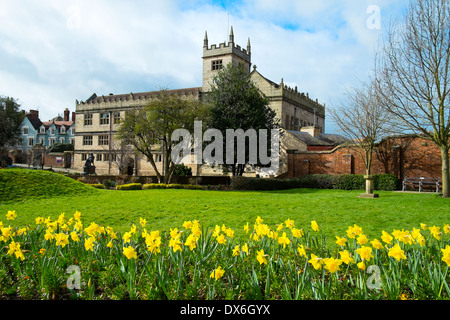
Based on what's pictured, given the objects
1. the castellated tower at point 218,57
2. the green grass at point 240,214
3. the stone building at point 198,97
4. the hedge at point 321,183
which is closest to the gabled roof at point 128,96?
the stone building at point 198,97

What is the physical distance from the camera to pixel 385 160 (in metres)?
23.9

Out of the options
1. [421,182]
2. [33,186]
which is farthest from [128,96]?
[421,182]

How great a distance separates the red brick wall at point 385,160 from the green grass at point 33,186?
671 inches

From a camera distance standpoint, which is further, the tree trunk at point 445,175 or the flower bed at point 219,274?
the tree trunk at point 445,175

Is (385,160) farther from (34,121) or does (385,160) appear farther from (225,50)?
(34,121)

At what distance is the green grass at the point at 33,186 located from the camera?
14.0 m

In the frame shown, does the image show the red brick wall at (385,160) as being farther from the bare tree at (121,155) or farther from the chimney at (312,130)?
the bare tree at (121,155)

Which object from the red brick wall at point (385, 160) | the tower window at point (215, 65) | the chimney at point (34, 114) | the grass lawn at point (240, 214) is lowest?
the grass lawn at point (240, 214)

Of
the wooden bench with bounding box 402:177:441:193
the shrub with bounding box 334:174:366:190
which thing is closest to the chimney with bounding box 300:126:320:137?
the shrub with bounding box 334:174:366:190

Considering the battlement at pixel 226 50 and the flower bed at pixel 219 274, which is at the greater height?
the battlement at pixel 226 50

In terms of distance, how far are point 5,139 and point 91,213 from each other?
4700cm

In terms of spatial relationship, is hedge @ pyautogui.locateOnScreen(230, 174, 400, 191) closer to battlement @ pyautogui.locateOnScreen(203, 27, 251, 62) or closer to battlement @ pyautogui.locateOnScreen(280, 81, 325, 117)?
battlement @ pyautogui.locateOnScreen(280, 81, 325, 117)

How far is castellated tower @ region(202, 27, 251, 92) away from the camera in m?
38.6

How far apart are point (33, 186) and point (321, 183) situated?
1757cm
